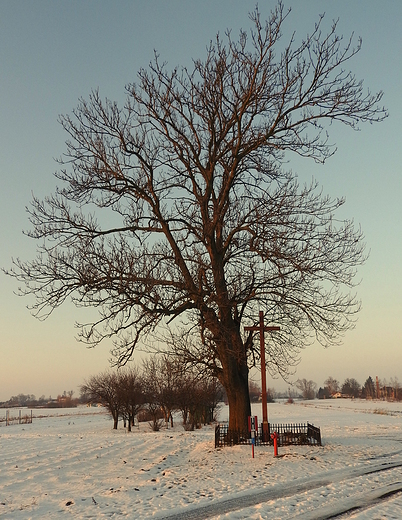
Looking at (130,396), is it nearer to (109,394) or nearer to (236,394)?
(109,394)

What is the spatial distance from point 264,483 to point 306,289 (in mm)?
7379

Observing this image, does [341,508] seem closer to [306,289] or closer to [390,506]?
[390,506]

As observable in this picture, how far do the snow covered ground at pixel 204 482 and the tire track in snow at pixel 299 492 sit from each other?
0.02 metres

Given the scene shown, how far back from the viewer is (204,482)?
11.7m

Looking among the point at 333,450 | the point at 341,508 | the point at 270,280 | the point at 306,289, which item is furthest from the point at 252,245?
the point at 341,508

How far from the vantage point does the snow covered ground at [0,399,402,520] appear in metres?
8.77

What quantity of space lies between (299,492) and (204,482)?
8.90ft

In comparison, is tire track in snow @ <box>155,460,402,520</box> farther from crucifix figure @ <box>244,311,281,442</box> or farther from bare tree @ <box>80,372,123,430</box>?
bare tree @ <box>80,372,123,430</box>

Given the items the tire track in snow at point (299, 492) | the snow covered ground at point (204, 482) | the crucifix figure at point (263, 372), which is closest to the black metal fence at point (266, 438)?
the crucifix figure at point (263, 372)

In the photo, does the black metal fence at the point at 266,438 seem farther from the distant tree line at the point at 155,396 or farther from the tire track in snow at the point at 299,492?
the distant tree line at the point at 155,396

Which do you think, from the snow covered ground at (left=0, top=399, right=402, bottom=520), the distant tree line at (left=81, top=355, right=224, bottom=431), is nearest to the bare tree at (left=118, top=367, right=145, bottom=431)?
the distant tree line at (left=81, top=355, right=224, bottom=431)

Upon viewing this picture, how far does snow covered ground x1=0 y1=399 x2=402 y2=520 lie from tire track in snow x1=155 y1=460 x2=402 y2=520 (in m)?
0.02

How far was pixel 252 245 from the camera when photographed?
16.5m

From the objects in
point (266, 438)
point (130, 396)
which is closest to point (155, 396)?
point (130, 396)
